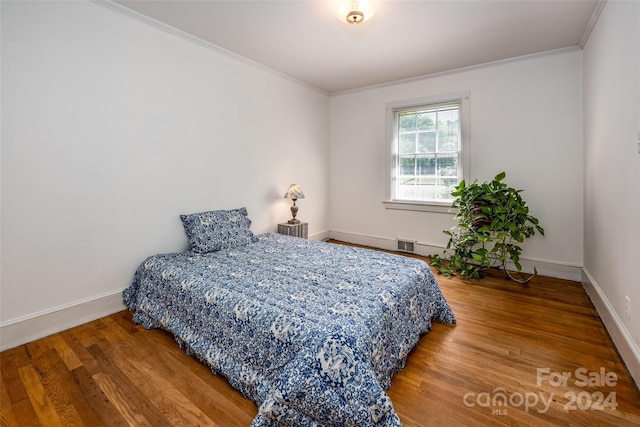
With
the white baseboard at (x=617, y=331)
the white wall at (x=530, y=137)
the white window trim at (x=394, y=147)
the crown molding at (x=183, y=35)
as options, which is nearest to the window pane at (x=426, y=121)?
the white window trim at (x=394, y=147)

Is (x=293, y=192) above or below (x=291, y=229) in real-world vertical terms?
above

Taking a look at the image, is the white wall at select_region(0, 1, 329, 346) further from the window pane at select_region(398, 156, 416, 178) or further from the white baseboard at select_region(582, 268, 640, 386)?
the white baseboard at select_region(582, 268, 640, 386)

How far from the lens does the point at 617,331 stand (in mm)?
2084

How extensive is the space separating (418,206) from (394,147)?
976mm

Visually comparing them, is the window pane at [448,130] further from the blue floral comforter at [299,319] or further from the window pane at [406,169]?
the blue floral comforter at [299,319]

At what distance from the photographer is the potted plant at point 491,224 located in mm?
3293

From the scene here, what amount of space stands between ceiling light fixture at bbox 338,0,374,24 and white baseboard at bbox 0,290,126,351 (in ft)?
10.0

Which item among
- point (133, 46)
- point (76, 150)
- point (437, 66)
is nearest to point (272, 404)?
point (76, 150)

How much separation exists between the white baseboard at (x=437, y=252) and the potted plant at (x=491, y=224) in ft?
0.59

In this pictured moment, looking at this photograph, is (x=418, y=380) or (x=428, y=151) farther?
(x=428, y=151)

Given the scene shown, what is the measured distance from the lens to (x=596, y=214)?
2803 millimetres

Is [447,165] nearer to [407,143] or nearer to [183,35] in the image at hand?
[407,143]

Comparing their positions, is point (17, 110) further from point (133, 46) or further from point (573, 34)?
point (573, 34)

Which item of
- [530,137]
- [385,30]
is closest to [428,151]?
[530,137]
